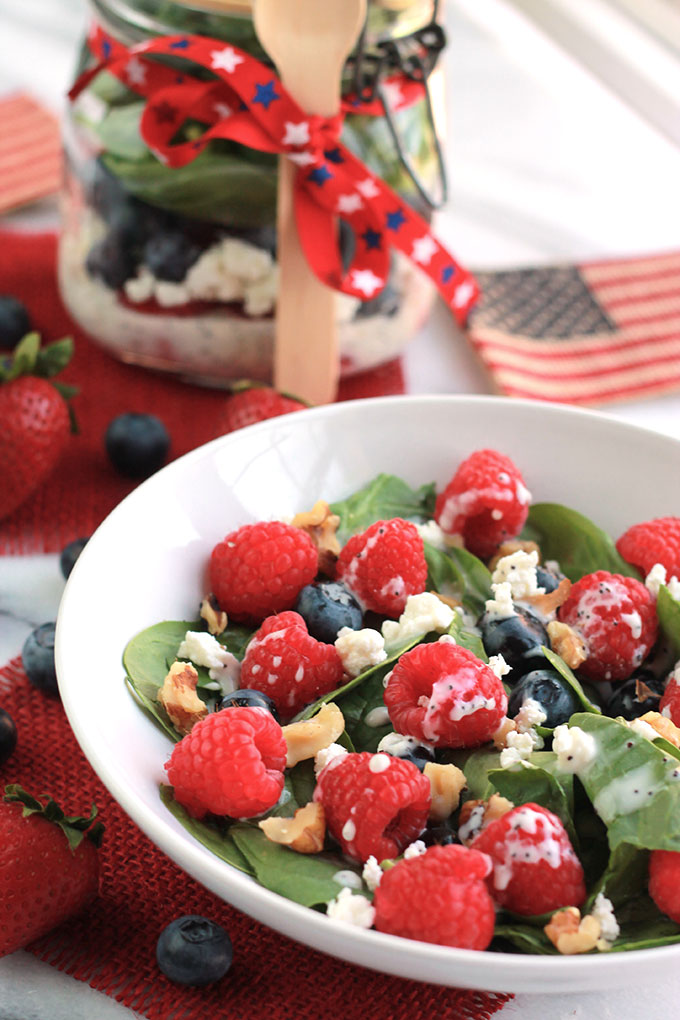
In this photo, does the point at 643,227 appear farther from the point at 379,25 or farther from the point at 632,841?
the point at 632,841

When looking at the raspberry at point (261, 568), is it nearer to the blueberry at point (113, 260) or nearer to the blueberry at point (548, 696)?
the blueberry at point (548, 696)

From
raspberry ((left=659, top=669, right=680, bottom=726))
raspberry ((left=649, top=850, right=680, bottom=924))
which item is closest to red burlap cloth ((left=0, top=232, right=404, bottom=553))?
raspberry ((left=659, top=669, right=680, bottom=726))

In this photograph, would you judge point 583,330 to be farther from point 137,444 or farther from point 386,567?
point 386,567

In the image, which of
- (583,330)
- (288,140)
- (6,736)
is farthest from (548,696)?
(583,330)

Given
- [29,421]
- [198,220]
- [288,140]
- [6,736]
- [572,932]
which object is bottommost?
[6,736]

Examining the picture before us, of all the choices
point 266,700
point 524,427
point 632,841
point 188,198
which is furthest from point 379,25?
point 632,841

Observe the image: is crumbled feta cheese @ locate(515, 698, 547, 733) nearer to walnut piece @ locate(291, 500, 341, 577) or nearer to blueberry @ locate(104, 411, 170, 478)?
walnut piece @ locate(291, 500, 341, 577)
